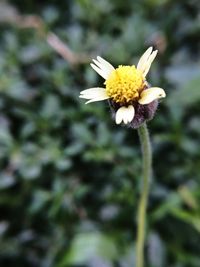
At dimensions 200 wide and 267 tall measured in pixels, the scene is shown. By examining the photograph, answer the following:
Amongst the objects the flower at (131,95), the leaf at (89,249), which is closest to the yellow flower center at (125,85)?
the flower at (131,95)

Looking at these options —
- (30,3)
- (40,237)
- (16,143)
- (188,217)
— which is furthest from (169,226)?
(30,3)

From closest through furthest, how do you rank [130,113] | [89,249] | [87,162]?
[130,113] < [89,249] < [87,162]

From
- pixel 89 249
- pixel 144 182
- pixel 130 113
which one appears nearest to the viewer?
pixel 130 113

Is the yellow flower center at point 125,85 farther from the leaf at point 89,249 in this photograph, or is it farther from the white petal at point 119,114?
the leaf at point 89,249

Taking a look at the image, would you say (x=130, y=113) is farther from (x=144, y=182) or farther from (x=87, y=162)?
(x=87, y=162)

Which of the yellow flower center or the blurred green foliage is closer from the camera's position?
the yellow flower center

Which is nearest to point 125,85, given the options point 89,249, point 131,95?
point 131,95

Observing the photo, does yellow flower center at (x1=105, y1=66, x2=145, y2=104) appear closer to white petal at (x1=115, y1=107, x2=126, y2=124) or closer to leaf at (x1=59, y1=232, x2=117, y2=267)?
white petal at (x1=115, y1=107, x2=126, y2=124)

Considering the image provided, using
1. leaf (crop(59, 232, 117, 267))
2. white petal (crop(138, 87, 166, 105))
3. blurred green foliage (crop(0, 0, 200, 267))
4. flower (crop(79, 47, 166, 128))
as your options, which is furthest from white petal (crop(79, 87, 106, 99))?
leaf (crop(59, 232, 117, 267))
